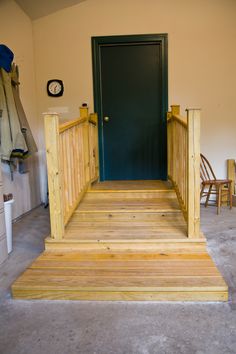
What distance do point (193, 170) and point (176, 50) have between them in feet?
8.73

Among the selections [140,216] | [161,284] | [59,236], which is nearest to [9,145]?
[59,236]

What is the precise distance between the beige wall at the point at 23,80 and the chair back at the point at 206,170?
8.08ft

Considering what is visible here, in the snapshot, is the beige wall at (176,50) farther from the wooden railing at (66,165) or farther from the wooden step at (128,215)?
the wooden step at (128,215)

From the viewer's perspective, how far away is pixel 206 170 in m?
4.93

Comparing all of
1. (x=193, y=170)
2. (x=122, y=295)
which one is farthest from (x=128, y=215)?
(x=122, y=295)

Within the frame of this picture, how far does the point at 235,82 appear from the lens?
4.84 metres

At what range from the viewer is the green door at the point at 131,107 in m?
4.77

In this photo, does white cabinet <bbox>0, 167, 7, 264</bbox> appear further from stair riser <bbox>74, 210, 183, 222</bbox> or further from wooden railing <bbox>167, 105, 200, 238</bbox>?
wooden railing <bbox>167, 105, 200, 238</bbox>

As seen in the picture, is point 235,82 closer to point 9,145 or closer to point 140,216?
point 140,216

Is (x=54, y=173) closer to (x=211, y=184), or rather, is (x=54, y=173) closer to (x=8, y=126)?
(x=8, y=126)

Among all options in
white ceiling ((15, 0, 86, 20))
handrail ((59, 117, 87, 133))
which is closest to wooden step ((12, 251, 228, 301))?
handrail ((59, 117, 87, 133))

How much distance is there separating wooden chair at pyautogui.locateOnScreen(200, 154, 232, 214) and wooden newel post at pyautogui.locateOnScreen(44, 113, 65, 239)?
2.46 m

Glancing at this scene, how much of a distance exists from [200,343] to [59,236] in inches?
59.1

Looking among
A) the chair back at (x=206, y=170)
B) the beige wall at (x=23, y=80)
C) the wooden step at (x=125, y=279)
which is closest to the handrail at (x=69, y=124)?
the wooden step at (x=125, y=279)
